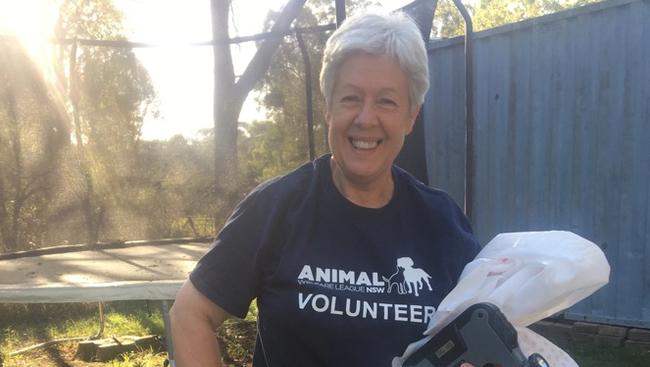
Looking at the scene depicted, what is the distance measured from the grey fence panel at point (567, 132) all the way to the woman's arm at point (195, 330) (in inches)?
152

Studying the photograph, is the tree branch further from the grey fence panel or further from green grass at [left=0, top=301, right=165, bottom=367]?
green grass at [left=0, top=301, right=165, bottom=367]

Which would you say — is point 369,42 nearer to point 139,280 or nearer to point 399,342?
point 399,342

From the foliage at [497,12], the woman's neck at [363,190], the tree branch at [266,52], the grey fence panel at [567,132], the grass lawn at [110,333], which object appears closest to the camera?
the woman's neck at [363,190]

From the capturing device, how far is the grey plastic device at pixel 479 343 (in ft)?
4.07

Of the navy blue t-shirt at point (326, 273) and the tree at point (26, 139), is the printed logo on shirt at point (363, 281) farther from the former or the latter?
the tree at point (26, 139)

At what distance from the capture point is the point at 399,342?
4.71 ft

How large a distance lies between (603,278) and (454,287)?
0.35m

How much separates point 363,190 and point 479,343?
0.53 m

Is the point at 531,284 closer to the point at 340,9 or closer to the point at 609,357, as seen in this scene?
the point at 340,9

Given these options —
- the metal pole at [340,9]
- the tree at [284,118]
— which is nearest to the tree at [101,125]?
the tree at [284,118]

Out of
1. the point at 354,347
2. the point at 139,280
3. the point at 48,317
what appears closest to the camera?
the point at 354,347

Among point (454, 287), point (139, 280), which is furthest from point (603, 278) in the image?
point (139, 280)

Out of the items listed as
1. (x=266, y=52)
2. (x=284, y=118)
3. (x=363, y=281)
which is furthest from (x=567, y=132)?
(x=363, y=281)

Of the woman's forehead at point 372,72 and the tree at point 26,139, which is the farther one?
the tree at point 26,139
